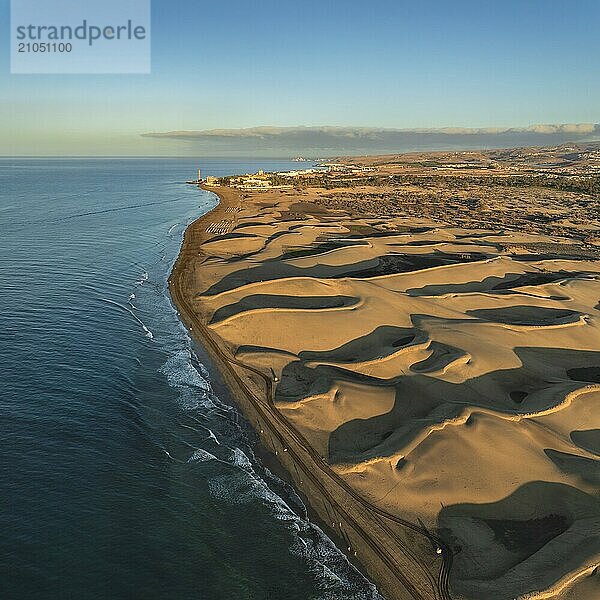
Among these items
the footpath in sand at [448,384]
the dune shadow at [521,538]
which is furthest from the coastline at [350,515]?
the dune shadow at [521,538]

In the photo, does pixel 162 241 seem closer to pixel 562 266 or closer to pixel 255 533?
pixel 562 266

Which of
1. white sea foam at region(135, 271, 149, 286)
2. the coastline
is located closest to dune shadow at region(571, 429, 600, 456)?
the coastline

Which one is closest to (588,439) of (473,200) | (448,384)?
(448,384)

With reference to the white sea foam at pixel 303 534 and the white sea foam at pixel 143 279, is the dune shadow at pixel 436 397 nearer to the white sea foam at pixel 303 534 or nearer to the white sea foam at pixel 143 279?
the white sea foam at pixel 303 534

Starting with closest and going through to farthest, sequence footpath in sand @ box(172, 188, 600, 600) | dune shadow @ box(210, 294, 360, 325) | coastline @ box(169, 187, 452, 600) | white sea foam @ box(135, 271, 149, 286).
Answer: coastline @ box(169, 187, 452, 600) → footpath in sand @ box(172, 188, 600, 600) → dune shadow @ box(210, 294, 360, 325) → white sea foam @ box(135, 271, 149, 286)

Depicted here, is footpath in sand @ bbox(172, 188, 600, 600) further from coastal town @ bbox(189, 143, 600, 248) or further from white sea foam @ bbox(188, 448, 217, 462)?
coastal town @ bbox(189, 143, 600, 248)

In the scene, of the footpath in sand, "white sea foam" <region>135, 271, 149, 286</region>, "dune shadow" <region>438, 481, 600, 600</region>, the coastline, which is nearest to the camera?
A: "dune shadow" <region>438, 481, 600, 600</region>
